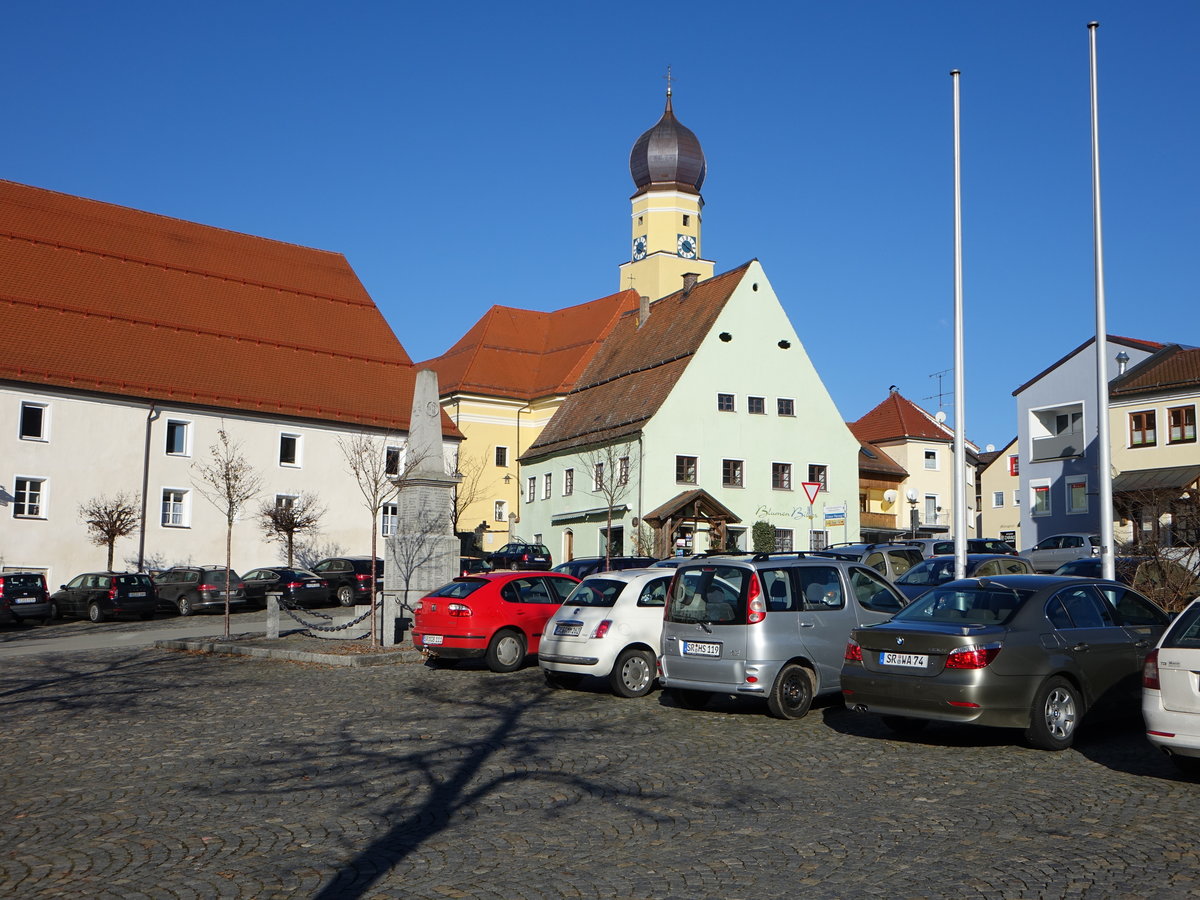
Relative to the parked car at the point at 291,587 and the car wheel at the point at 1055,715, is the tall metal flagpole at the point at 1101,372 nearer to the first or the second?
the car wheel at the point at 1055,715

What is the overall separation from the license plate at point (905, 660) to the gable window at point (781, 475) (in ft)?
138

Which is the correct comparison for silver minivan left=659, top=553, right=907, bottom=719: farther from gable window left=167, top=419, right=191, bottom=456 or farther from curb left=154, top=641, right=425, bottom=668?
gable window left=167, top=419, right=191, bottom=456

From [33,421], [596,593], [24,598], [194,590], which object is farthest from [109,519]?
[596,593]

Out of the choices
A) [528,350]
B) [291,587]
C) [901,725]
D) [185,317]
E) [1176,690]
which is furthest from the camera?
[528,350]

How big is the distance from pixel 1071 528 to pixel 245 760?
5043 cm

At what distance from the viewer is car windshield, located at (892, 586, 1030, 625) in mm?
11523

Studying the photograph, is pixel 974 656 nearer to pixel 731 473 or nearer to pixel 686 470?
pixel 686 470

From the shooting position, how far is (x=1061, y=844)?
7805mm

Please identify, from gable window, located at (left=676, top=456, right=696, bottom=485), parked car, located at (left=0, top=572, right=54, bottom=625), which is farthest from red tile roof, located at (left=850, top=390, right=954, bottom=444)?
parked car, located at (left=0, top=572, right=54, bottom=625)

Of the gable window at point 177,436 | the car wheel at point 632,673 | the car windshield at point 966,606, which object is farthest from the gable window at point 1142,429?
the car windshield at point 966,606

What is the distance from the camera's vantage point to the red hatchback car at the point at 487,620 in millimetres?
18125

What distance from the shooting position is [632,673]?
15539 millimetres

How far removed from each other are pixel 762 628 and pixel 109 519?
34319 millimetres

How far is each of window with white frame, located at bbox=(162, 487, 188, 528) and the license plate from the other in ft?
126
